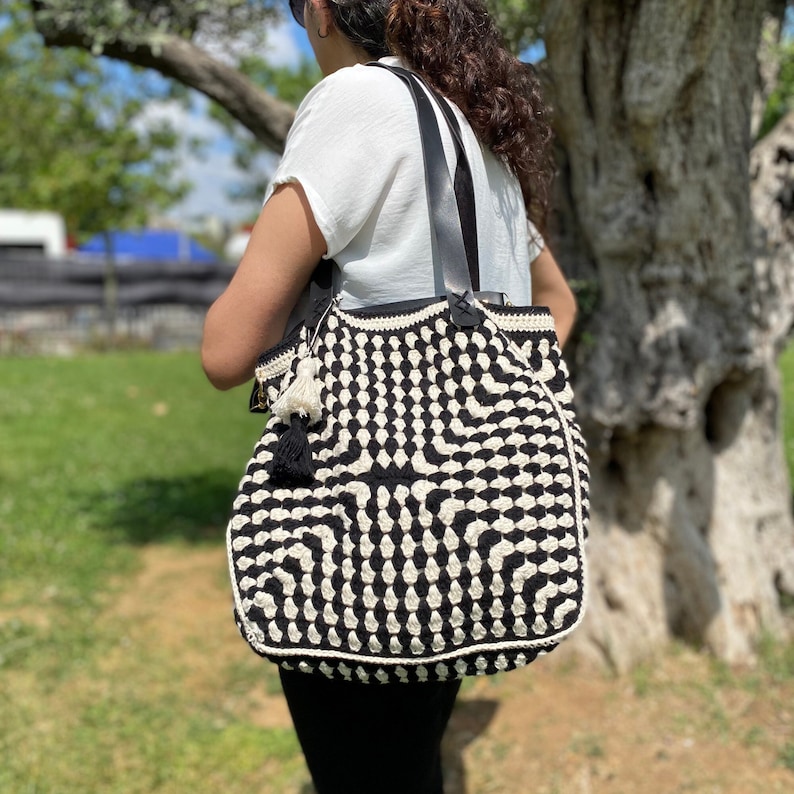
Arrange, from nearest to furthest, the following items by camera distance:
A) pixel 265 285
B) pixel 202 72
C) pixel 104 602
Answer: pixel 265 285 → pixel 202 72 → pixel 104 602

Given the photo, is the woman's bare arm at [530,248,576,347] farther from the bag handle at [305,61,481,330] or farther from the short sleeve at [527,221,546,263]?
the bag handle at [305,61,481,330]

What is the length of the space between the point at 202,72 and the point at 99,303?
15842mm

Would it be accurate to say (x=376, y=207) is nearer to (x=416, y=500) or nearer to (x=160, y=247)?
(x=416, y=500)

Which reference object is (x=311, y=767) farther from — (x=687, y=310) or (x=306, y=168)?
(x=687, y=310)

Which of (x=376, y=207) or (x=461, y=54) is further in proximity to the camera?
(x=461, y=54)

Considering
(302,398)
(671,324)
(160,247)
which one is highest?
(302,398)

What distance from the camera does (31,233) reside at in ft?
80.0

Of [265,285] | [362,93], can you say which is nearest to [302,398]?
[265,285]

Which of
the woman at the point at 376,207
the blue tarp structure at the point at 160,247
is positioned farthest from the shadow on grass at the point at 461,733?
the blue tarp structure at the point at 160,247

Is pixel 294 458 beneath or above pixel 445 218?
beneath

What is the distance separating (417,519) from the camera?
131 centimetres

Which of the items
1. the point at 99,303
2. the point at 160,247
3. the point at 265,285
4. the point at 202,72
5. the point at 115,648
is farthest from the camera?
the point at 160,247

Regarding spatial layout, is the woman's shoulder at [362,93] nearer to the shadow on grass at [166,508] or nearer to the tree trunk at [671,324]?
the tree trunk at [671,324]

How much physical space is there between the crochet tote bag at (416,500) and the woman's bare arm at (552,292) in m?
0.47
